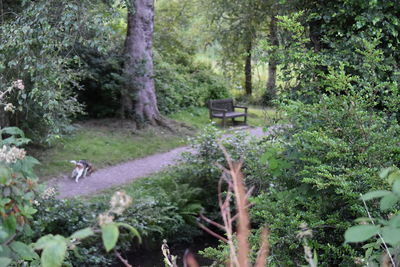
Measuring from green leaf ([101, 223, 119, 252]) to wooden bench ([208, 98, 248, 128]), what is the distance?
47.6 ft

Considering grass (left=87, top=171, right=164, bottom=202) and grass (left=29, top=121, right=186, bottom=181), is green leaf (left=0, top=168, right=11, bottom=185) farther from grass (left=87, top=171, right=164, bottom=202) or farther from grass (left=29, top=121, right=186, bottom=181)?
grass (left=29, top=121, right=186, bottom=181)

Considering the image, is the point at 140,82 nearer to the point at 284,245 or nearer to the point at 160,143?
the point at 160,143

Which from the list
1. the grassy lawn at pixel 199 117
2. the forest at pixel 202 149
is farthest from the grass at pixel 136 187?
the grassy lawn at pixel 199 117

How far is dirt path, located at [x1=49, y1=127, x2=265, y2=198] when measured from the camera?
8734mm

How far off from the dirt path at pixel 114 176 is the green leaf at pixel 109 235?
6856 millimetres

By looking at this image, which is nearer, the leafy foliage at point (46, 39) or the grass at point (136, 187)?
the leafy foliage at point (46, 39)

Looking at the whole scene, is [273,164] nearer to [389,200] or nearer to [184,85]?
[389,200]

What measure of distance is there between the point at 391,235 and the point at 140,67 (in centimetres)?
1211

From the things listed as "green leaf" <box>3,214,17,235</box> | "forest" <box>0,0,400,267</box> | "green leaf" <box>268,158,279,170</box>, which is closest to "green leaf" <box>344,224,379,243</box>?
"forest" <box>0,0,400,267</box>

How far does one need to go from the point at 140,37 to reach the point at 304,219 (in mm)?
10909

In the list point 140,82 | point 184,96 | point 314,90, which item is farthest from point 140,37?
point 314,90

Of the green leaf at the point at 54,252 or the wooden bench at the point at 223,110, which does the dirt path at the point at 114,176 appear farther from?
the green leaf at the point at 54,252

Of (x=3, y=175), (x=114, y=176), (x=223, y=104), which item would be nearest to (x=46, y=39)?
(x=114, y=176)

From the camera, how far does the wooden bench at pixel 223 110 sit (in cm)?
1600
